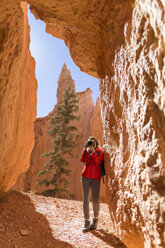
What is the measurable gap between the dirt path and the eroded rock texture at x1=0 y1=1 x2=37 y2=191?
0.94 m

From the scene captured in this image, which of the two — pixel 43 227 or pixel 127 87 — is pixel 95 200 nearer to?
pixel 43 227

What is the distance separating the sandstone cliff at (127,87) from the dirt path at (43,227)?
2.81 feet

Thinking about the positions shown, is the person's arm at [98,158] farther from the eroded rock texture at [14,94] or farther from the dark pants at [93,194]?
the eroded rock texture at [14,94]

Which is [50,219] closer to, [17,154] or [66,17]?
[17,154]

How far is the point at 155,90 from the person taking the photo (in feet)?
6.18

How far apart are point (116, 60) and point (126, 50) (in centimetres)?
45

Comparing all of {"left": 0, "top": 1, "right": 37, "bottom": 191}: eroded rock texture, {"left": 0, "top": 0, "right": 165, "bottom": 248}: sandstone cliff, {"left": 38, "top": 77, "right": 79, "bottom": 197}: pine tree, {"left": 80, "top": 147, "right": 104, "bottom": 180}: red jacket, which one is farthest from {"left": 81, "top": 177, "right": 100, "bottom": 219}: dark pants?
{"left": 38, "top": 77, "right": 79, "bottom": 197}: pine tree

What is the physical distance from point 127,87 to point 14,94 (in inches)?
131

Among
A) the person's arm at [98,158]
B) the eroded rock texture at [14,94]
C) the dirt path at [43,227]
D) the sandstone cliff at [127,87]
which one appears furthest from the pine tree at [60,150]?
the person's arm at [98,158]

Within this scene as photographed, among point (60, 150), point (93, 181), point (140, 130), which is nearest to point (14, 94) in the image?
point (93, 181)

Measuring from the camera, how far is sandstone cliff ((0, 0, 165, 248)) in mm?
1819

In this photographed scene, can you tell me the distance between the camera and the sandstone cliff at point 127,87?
71.6 inches

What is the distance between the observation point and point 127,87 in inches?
105

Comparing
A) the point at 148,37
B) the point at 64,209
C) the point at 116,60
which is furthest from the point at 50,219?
the point at 148,37
